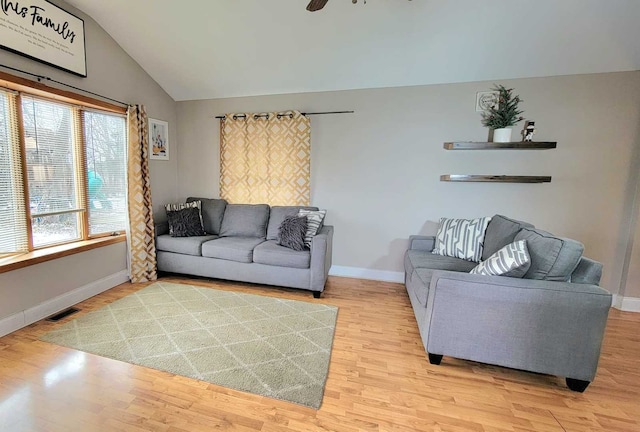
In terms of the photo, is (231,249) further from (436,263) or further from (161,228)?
(436,263)

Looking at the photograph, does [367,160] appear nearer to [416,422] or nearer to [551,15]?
[551,15]

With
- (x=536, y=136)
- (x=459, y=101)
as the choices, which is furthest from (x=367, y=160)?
(x=536, y=136)

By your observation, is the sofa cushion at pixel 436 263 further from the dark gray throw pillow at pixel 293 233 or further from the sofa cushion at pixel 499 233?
the dark gray throw pillow at pixel 293 233

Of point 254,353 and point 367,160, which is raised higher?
point 367,160

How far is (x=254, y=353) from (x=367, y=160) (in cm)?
252

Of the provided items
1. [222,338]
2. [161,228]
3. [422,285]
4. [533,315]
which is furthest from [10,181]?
[533,315]

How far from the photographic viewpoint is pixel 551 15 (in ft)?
7.82

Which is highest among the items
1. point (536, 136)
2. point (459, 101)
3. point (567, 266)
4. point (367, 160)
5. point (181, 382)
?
point (459, 101)

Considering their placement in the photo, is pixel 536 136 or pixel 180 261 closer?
pixel 536 136

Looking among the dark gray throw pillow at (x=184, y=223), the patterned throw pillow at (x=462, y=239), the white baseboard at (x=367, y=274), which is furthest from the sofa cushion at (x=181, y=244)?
the patterned throw pillow at (x=462, y=239)

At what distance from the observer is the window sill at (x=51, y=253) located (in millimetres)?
2189

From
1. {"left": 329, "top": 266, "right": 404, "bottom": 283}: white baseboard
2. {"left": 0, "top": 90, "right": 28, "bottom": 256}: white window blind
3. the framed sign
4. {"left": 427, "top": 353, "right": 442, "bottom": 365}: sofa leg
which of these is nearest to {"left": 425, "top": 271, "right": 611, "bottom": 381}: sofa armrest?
{"left": 427, "top": 353, "right": 442, "bottom": 365}: sofa leg

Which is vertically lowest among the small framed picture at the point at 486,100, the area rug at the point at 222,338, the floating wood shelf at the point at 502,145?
the area rug at the point at 222,338

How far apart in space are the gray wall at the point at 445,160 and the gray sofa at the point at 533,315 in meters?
1.51
